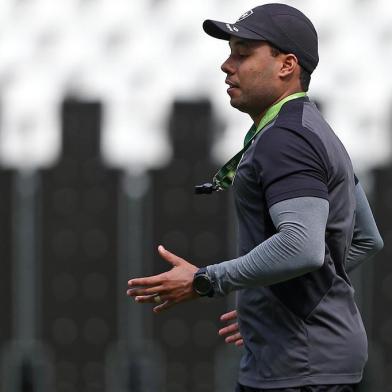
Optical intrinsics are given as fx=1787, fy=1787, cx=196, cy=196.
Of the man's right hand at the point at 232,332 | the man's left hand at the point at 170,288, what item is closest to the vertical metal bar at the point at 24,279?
the man's right hand at the point at 232,332

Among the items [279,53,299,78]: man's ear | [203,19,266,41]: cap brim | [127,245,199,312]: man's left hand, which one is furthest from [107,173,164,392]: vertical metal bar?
[127,245,199,312]: man's left hand

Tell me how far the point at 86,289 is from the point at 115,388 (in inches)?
204

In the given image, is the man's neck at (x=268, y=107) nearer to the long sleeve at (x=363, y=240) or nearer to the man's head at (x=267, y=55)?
the man's head at (x=267, y=55)

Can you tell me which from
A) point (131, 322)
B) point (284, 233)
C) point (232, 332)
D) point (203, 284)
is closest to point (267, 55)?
point (284, 233)

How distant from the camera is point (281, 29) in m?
5.37

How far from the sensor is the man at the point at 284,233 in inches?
202

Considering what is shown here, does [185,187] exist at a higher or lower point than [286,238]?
higher

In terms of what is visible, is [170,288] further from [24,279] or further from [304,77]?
[24,279]

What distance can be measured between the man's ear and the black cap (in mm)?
A: 14

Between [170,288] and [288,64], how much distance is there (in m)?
0.77

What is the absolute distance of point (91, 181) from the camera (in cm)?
7762

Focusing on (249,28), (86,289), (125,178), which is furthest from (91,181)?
(249,28)

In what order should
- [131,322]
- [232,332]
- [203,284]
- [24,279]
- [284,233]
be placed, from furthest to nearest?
[131,322] → [24,279] → [232,332] → [203,284] → [284,233]

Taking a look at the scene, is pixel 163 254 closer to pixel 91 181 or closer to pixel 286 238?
pixel 286 238
